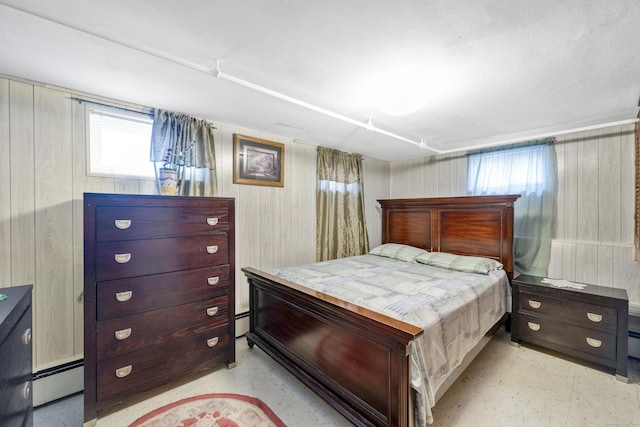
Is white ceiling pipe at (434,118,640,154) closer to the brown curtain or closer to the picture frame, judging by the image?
the brown curtain

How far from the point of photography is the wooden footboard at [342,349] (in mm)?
1392

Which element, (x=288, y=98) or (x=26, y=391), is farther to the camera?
(x=288, y=98)

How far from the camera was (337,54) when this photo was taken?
62.1 inches

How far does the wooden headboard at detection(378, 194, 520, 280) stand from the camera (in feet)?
9.95

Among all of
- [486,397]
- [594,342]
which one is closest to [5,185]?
[486,397]

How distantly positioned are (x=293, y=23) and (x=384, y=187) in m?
3.56

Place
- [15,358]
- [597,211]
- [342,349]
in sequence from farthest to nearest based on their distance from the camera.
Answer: [597,211]
[342,349]
[15,358]

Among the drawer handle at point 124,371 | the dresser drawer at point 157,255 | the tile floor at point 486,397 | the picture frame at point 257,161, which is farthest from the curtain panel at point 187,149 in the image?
the tile floor at point 486,397

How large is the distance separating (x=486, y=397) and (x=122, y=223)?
288 cm

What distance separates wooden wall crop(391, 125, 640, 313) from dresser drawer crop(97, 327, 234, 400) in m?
3.61

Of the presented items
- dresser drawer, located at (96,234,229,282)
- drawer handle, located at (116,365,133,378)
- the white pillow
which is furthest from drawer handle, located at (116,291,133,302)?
the white pillow

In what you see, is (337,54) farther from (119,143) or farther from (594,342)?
(594,342)

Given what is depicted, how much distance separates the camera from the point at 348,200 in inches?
154

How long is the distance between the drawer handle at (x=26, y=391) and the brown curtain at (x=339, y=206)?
107 inches
